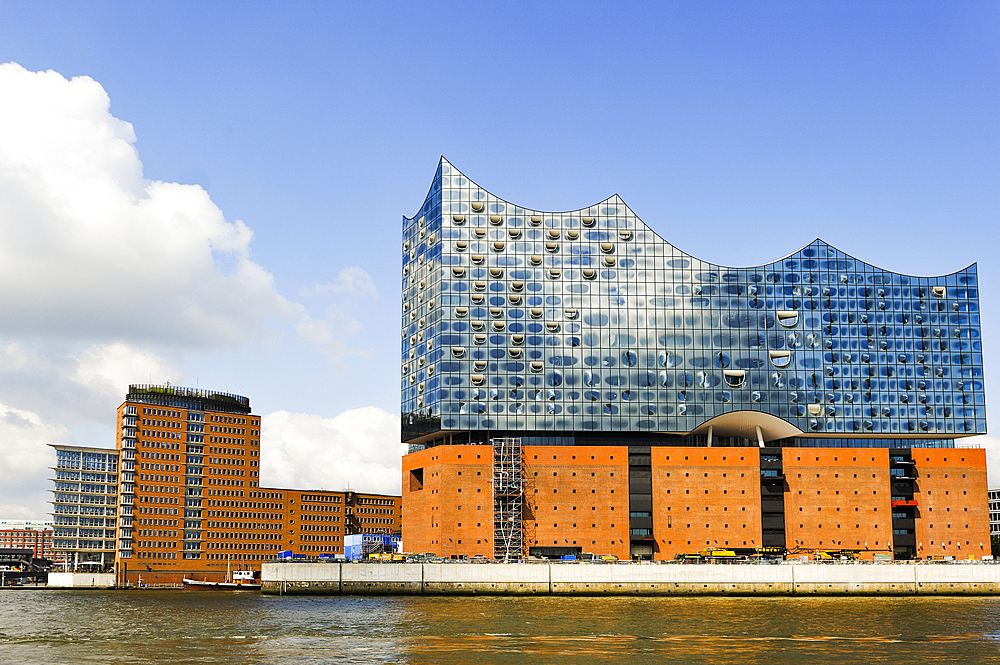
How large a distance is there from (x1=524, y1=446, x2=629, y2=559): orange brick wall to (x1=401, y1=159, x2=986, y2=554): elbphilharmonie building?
10.4 ft

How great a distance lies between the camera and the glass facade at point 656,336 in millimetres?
137625

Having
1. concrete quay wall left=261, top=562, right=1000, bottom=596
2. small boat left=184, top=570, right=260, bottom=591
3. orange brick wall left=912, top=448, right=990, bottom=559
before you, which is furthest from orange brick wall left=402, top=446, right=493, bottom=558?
Result: small boat left=184, top=570, right=260, bottom=591

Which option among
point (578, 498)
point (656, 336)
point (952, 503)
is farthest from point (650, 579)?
point (952, 503)

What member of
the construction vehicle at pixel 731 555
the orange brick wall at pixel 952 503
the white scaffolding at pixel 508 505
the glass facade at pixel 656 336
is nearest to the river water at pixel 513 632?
the construction vehicle at pixel 731 555

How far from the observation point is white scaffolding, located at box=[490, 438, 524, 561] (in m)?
131

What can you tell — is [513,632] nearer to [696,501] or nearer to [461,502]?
[461,502]

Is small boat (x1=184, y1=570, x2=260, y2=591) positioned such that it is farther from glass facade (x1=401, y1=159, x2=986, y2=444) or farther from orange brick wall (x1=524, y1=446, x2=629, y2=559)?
orange brick wall (x1=524, y1=446, x2=629, y2=559)

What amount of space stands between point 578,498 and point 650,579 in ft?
43.9

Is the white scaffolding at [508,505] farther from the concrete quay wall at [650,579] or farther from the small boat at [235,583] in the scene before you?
the small boat at [235,583]

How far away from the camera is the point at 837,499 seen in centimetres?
13562

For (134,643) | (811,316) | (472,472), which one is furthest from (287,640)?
(811,316)

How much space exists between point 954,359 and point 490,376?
2368 inches

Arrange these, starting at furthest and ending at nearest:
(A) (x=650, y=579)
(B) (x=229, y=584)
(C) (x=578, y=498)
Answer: (B) (x=229, y=584) < (C) (x=578, y=498) < (A) (x=650, y=579)

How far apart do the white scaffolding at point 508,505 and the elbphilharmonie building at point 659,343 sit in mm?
2382
